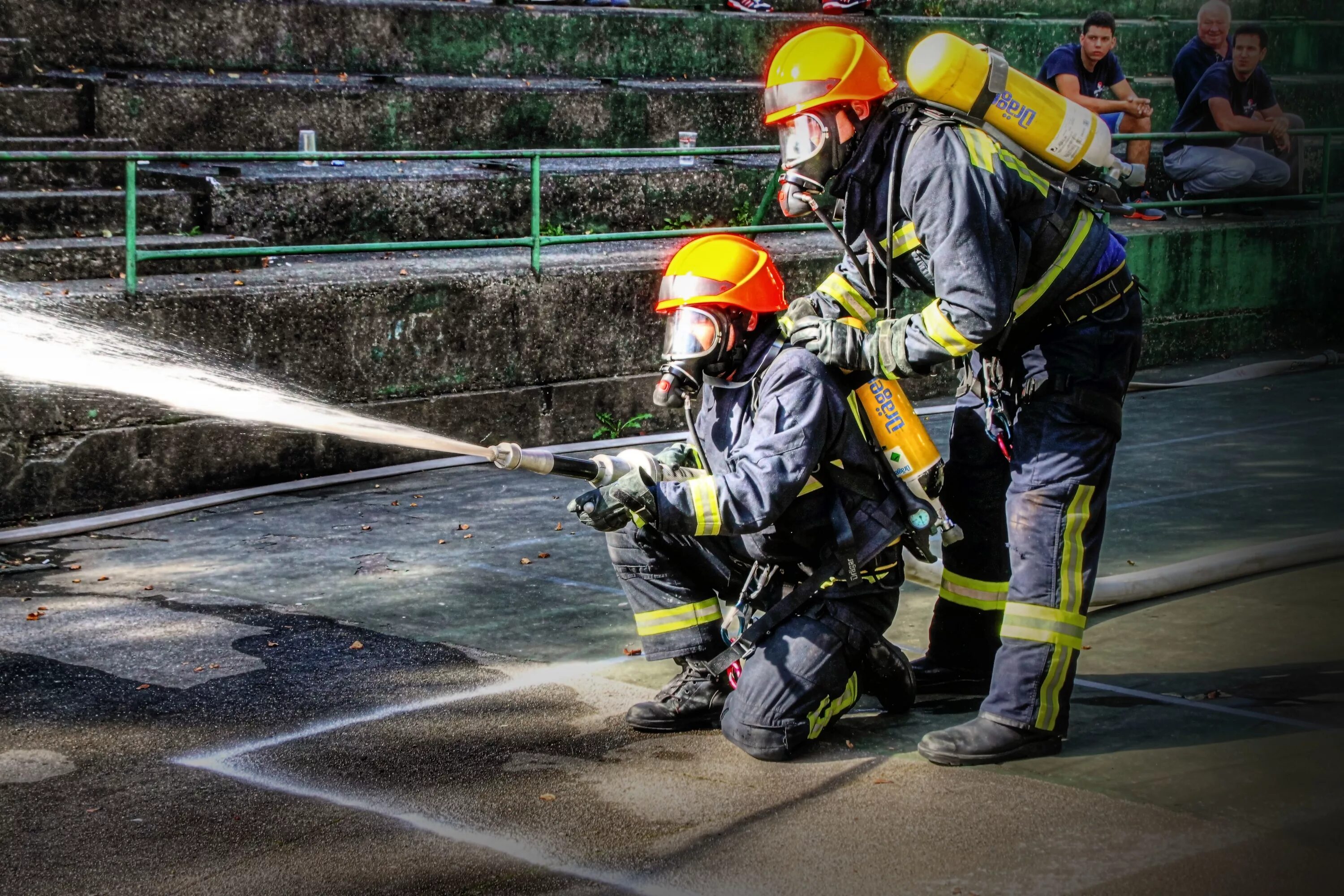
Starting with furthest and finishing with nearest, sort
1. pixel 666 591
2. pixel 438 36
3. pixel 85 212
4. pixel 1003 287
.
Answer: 1. pixel 438 36
2. pixel 85 212
3. pixel 666 591
4. pixel 1003 287

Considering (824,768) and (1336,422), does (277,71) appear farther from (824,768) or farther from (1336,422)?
(824,768)

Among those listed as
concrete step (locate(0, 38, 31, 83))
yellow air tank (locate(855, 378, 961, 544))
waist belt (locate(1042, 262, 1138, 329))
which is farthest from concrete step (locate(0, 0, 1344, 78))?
waist belt (locate(1042, 262, 1138, 329))

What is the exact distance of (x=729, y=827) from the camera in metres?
4.06

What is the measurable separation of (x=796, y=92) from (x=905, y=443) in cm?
105

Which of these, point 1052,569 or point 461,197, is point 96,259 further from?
point 1052,569

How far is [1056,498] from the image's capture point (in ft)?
14.7

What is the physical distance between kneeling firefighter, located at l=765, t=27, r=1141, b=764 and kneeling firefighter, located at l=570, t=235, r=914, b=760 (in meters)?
0.21

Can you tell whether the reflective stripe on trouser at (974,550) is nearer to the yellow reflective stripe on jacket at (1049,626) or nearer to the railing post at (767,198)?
the yellow reflective stripe on jacket at (1049,626)

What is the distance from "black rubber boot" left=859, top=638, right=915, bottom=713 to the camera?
4785 millimetres

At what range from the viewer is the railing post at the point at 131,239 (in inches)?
312

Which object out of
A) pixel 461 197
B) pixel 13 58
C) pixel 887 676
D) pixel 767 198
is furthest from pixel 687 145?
pixel 887 676

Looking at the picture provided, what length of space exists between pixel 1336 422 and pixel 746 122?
5365 millimetres

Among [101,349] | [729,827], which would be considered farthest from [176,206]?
[729,827]

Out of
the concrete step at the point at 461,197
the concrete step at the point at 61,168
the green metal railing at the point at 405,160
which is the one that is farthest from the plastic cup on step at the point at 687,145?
the concrete step at the point at 61,168
